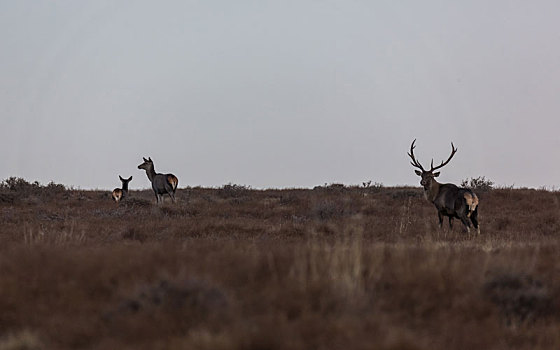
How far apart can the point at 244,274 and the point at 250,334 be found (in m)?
1.77

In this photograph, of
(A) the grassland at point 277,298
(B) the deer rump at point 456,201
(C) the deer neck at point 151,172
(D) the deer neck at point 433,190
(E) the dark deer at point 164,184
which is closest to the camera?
(A) the grassland at point 277,298

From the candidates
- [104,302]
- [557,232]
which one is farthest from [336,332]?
[557,232]

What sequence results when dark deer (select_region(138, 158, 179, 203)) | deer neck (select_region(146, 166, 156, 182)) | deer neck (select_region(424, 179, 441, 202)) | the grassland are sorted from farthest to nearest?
deer neck (select_region(146, 166, 156, 182)), dark deer (select_region(138, 158, 179, 203)), deer neck (select_region(424, 179, 441, 202)), the grassland

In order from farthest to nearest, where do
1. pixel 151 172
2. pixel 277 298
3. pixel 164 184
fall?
pixel 151 172, pixel 164 184, pixel 277 298

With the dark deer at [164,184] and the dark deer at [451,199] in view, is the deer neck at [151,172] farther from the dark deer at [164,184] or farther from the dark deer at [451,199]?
the dark deer at [451,199]

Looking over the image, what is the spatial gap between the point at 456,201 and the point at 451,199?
22 centimetres

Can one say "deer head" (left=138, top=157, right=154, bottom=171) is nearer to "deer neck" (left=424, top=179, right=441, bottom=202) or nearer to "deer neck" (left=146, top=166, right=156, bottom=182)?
"deer neck" (left=146, top=166, right=156, bottom=182)

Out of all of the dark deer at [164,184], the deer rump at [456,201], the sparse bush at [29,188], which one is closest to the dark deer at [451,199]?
the deer rump at [456,201]

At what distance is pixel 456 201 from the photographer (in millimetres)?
15781

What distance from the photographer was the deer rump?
50.9ft

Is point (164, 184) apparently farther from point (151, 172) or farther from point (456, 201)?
point (456, 201)

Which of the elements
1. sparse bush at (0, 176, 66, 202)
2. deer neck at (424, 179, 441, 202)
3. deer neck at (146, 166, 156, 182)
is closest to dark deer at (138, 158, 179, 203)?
deer neck at (146, 166, 156, 182)

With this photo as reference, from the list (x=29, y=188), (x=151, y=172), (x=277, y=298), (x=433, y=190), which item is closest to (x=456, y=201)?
(x=433, y=190)

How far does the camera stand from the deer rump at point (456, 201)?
1551cm
